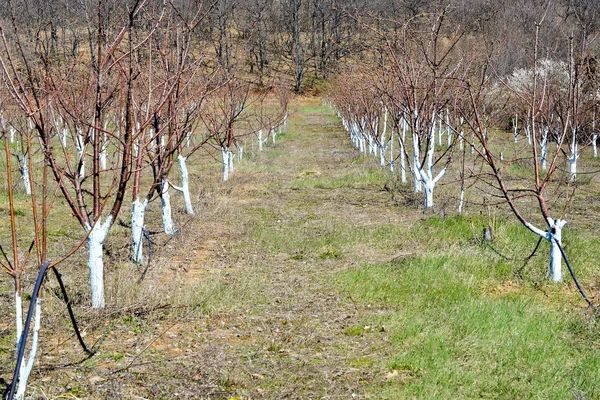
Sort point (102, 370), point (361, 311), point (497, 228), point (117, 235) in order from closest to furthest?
point (102, 370) → point (361, 311) → point (497, 228) → point (117, 235)

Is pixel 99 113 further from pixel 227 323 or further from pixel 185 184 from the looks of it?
pixel 185 184

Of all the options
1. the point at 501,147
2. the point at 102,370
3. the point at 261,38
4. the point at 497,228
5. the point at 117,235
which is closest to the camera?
the point at 102,370

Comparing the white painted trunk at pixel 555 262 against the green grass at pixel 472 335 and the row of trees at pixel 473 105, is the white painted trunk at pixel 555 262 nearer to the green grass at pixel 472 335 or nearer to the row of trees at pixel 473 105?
the row of trees at pixel 473 105

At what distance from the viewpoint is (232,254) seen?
25.5 ft

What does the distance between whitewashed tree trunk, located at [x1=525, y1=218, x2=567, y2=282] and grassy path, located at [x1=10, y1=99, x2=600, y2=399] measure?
0.15 metres

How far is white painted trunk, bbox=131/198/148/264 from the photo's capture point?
272 inches

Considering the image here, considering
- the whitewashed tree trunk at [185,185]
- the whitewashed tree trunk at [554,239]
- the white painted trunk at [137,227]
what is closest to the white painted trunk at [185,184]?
the whitewashed tree trunk at [185,185]

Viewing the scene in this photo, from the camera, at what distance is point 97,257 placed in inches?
192

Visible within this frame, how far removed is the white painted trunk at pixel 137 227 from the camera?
6.92m

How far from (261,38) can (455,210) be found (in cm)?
4666

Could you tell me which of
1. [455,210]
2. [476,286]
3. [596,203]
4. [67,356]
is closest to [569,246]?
[476,286]

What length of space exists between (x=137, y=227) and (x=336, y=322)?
3007 mm

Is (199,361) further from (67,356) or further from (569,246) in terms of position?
(569,246)

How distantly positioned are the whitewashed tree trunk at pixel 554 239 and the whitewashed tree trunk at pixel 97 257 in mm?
4054
